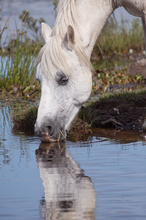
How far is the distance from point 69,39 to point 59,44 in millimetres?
104

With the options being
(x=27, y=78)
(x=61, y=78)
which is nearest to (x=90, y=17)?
(x=61, y=78)

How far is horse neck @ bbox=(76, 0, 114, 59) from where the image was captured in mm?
3625

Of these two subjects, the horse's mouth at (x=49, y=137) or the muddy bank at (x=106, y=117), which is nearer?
the horse's mouth at (x=49, y=137)

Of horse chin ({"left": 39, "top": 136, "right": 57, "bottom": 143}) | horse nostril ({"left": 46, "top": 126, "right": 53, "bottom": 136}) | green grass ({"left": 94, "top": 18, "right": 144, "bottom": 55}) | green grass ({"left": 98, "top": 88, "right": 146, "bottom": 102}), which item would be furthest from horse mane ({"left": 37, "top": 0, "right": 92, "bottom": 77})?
green grass ({"left": 94, "top": 18, "right": 144, "bottom": 55})

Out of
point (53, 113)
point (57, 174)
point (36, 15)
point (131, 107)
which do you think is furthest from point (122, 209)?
point (36, 15)

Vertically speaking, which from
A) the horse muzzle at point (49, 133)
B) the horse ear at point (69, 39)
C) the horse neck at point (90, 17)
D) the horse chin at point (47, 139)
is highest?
the horse neck at point (90, 17)

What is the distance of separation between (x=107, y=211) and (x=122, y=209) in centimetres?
9

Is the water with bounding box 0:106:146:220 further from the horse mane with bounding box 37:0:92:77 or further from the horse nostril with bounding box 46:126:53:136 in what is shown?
the horse mane with bounding box 37:0:92:77

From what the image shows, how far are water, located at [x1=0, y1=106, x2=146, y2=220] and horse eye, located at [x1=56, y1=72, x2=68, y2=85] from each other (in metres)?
0.65

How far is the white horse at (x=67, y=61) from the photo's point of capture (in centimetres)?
339

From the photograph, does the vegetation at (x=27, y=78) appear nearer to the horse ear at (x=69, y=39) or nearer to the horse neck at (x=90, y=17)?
the horse neck at (x=90, y=17)

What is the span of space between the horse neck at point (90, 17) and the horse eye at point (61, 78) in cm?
40

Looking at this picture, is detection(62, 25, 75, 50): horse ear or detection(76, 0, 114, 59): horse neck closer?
detection(62, 25, 75, 50): horse ear

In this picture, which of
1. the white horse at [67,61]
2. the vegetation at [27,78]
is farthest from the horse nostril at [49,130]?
the vegetation at [27,78]
